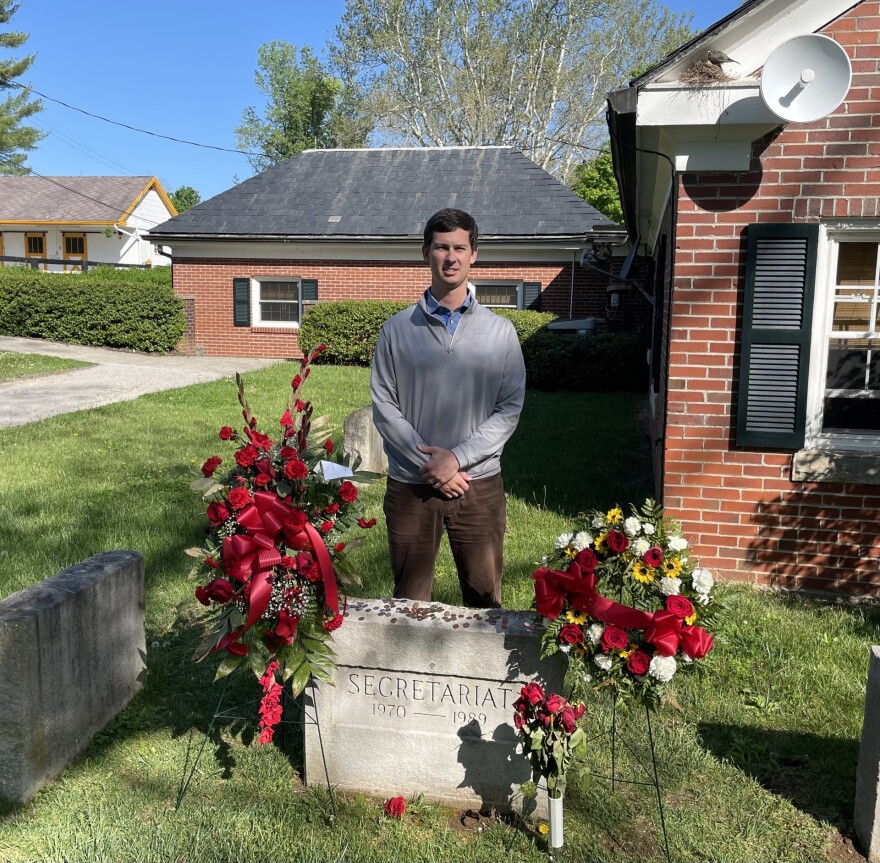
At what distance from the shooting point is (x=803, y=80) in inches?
171

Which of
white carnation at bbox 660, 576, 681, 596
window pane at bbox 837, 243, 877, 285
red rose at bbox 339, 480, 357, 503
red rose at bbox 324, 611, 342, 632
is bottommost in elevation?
red rose at bbox 324, 611, 342, 632

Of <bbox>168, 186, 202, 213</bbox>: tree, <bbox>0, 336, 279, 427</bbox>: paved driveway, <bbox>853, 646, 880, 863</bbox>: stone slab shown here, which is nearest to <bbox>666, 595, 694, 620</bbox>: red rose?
→ <bbox>853, 646, 880, 863</bbox>: stone slab

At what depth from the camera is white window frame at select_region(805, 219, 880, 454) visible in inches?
195

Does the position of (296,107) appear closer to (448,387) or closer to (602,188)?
(602,188)

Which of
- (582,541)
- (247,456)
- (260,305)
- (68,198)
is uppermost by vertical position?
(68,198)

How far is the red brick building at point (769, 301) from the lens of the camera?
480 cm

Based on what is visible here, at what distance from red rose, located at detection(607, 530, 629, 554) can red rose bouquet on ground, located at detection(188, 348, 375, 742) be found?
0.90 metres

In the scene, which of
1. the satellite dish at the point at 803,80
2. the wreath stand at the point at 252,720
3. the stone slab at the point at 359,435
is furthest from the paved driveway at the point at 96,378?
the satellite dish at the point at 803,80

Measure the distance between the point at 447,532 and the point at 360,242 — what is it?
631 inches

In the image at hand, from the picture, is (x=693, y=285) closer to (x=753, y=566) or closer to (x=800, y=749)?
(x=753, y=566)

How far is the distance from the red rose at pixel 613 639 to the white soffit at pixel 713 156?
346 cm

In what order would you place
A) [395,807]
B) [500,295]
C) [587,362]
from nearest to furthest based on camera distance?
1. [395,807]
2. [587,362]
3. [500,295]

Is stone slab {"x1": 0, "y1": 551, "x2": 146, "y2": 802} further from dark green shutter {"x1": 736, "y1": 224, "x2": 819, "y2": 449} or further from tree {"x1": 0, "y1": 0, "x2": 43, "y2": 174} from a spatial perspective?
tree {"x1": 0, "y1": 0, "x2": 43, "y2": 174}

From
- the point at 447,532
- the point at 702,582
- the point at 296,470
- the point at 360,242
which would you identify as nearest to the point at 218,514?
the point at 296,470
